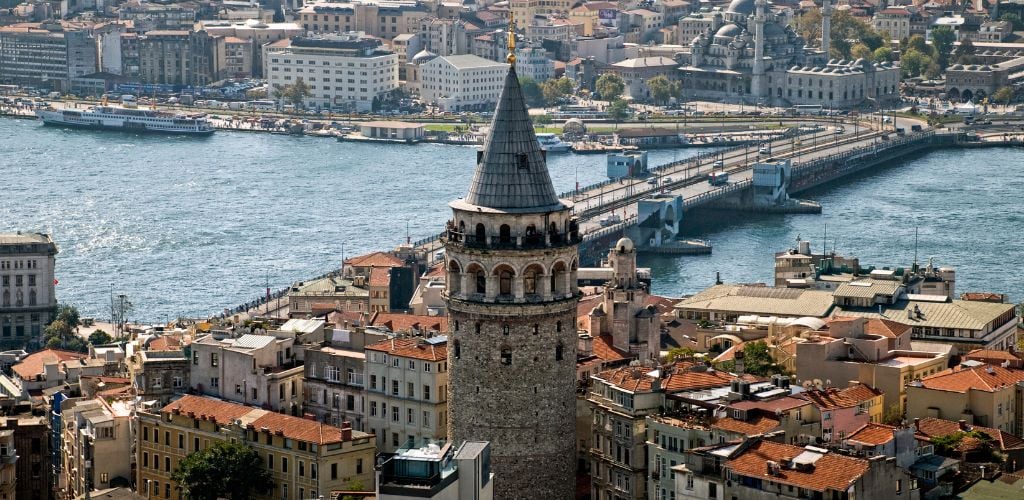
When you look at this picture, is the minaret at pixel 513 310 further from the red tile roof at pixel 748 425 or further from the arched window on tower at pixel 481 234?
the red tile roof at pixel 748 425

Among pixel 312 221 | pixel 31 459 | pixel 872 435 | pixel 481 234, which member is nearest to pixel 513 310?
pixel 481 234

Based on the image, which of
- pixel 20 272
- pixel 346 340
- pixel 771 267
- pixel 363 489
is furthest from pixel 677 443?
pixel 771 267

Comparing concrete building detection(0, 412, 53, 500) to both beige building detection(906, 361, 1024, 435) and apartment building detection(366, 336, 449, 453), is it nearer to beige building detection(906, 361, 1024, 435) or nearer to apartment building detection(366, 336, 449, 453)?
apartment building detection(366, 336, 449, 453)

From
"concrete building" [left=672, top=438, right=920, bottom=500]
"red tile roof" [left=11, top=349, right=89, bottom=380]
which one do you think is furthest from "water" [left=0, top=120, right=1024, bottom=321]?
"concrete building" [left=672, top=438, right=920, bottom=500]

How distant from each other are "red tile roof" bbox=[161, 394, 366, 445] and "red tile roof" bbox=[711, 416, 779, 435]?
9951mm

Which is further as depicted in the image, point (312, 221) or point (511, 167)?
point (312, 221)

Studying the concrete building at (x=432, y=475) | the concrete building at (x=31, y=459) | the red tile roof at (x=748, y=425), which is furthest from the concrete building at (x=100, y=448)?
the concrete building at (x=432, y=475)

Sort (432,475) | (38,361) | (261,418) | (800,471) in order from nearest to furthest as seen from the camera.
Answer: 1. (432,475)
2. (800,471)
3. (261,418)
4. (38,361)

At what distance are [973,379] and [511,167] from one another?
1744 cm

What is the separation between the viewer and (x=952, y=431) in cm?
6781

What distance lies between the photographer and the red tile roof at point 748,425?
62812mm

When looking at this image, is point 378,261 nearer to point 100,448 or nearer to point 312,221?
point 100,448

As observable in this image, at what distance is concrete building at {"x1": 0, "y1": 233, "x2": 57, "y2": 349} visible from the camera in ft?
382

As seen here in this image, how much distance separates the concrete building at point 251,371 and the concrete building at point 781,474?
50.9 feet
